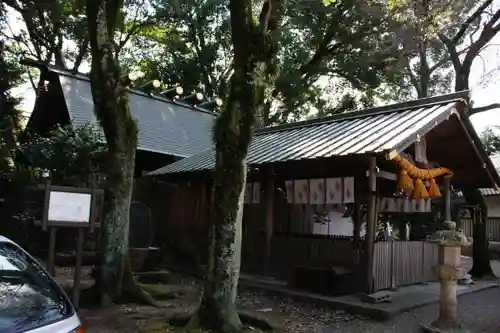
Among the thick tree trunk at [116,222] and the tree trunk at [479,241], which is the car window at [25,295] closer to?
the thick tree trunk at [116,222]

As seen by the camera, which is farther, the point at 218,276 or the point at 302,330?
the point at 302,330

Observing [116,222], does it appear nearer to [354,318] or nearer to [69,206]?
[69,206]

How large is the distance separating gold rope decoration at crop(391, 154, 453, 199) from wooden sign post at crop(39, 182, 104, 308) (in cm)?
519

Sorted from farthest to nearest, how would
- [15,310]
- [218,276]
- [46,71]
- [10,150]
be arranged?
[46,71], [10,150], [218,276], [15,310]

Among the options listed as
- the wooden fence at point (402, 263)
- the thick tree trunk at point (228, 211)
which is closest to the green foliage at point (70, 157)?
the thick tree trunk at point (228, 211)

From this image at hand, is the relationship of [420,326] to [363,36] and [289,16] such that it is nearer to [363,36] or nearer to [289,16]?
[363,36]

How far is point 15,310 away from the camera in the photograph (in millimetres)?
3129

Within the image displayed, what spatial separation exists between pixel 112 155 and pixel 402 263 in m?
6.52

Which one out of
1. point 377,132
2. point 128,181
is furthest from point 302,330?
point 377,132

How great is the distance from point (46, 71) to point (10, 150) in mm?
3159

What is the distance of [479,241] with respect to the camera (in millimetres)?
12617

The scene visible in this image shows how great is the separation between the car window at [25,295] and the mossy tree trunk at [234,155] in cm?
270

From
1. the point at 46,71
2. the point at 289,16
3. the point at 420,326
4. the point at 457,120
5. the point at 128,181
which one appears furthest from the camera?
the point at 289,16

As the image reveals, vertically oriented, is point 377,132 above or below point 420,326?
above
